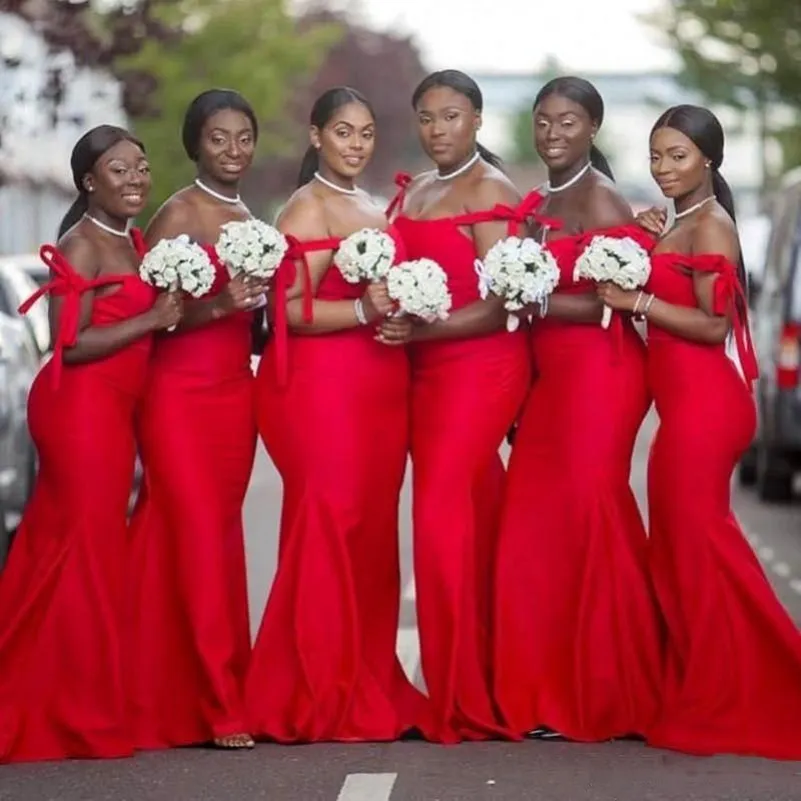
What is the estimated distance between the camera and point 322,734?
9867mm

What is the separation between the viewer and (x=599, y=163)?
10367 mm

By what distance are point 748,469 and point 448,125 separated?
14.0 meters

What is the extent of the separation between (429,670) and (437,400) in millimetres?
953

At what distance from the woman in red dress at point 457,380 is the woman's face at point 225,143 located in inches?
23.5

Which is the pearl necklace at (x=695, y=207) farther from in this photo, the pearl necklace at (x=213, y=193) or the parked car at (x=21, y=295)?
the parked car at (x=21, y=295)

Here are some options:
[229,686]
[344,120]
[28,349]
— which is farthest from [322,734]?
[28,349]

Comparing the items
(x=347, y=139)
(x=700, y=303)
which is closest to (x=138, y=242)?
(x=347, y=139)

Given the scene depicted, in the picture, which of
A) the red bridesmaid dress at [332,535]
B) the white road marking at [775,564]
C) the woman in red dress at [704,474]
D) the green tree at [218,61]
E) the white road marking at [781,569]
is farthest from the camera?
the green tree at [218,61]

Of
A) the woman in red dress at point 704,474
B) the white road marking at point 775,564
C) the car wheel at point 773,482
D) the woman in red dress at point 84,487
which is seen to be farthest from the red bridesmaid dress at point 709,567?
the car wheel at point 773,482

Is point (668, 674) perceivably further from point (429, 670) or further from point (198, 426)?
point (198, 426)

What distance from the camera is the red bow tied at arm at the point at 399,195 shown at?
406 inches

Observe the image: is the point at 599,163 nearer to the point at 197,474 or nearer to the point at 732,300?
the point at 732,300

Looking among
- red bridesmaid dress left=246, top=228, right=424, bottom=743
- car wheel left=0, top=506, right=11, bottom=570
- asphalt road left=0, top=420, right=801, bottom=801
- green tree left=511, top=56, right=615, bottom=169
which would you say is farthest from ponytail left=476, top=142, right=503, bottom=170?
green tree left=511, top=56, right=615, bottom=169

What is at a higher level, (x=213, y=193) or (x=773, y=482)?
(x=213, y=193)
